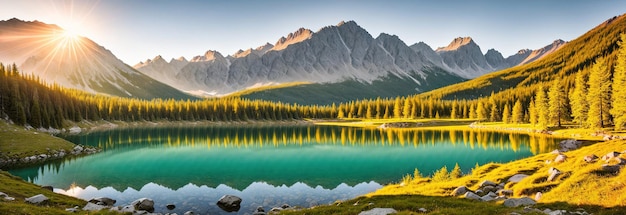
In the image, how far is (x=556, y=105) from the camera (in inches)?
4178

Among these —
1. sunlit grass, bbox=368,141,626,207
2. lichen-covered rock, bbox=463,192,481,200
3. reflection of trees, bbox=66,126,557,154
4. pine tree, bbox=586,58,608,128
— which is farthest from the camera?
reflection of trees, bbox=66,126,557,154

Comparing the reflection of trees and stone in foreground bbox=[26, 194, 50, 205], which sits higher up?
stone in foreground bbox=[26, 194, 50, 205]

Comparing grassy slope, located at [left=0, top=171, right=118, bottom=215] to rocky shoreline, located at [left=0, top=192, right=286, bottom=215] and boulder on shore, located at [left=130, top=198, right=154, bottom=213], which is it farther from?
boulder on shore, located at [left=130, top=198, right=154, bottom=213]

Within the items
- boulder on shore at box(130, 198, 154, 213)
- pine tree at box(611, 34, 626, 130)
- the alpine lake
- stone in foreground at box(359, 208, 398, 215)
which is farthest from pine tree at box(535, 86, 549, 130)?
boulder on shore at box(130, 198, 154, 213)

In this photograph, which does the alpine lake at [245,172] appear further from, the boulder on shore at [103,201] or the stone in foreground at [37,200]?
the stone in foreground at [37,200]

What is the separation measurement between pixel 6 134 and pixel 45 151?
1266cm

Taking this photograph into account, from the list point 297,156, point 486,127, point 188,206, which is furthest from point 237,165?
point 486,127

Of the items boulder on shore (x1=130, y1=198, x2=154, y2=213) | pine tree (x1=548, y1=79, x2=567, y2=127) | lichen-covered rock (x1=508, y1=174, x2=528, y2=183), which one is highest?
pine tree (x1=548, y1=79, x2=567, y2=127)

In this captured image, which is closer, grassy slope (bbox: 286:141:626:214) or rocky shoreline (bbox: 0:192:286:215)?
grassy slope (bbox: 286:141:626:214)

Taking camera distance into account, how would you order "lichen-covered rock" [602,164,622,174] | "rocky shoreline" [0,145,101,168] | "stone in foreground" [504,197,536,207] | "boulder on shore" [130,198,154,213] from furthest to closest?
"rocky shoreline" [0,145,101,168], "boulder on shore" [130,198,154,213], "lichen-covered rock" [602,164,622,174], "stone in foreground" [504,197,536,207]

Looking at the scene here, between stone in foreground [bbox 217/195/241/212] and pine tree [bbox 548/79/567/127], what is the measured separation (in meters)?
107

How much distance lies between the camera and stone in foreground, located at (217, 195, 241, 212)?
33844 millimetres

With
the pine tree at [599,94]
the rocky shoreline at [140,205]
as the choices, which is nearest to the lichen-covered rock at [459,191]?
the rocky shoreline at [140,205]

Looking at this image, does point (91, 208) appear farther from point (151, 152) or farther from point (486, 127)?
point (486, 127)
